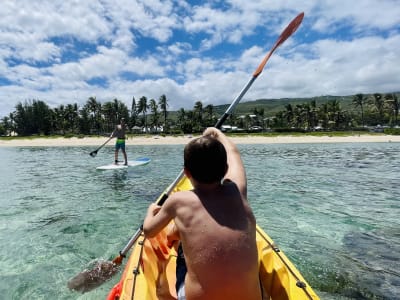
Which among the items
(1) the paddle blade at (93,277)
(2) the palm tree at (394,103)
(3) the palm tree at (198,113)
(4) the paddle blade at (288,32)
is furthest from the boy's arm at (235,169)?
(2) the palm tree at (394,103)

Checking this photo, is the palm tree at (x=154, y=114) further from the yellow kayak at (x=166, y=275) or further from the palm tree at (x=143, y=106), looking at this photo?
the yellow kayak at (x=166, y=275)

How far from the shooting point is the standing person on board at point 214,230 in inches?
77.7

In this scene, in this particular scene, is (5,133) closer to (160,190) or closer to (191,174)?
(160,190)

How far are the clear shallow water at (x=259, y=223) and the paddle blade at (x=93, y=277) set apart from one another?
0.35 ft

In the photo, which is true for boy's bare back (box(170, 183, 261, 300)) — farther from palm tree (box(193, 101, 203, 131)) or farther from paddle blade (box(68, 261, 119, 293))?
palm tree (box(193, 101, 203, 131))

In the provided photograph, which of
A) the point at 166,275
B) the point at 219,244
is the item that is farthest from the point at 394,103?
the point at 219,244

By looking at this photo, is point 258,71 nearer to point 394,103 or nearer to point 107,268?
point 107,268

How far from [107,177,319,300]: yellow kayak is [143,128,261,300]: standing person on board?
3.11 ft

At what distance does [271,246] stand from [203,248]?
1.85 meters

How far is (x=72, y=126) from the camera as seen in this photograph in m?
92.1

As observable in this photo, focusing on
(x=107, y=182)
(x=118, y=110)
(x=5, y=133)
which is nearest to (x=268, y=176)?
(x=107, y=182)

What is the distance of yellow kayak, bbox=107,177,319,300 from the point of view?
2893 mm

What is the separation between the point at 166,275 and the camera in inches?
131

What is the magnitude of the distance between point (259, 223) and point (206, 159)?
19.5ft
